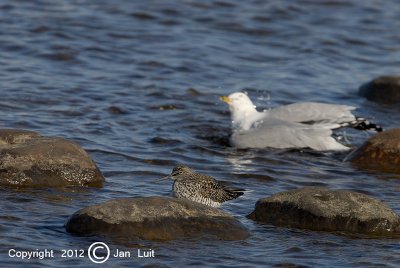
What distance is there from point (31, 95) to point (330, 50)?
17.6 feet

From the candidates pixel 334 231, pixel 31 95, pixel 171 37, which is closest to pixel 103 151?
pixel 31 95

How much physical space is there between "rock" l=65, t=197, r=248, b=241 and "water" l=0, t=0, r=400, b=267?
0.31 ft

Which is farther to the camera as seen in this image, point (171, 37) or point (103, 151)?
point (171, 37)

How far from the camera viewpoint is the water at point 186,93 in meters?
6.90

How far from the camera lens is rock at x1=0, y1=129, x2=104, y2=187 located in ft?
25.8

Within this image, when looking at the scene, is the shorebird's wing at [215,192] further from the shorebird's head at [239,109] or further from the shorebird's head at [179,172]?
the shorebird's head at [239,109]

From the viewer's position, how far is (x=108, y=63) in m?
13.4

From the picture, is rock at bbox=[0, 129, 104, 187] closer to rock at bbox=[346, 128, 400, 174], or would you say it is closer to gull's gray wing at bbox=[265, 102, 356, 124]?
rock at bbox=[346, 128, 400, 174]

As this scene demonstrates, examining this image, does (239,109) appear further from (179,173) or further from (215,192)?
(215,192)

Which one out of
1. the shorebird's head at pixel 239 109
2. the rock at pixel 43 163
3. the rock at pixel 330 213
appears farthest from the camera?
the shorebird's head at pixel 239 109

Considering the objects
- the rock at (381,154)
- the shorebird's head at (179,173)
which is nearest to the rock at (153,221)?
the shorebird's head at (179,173)

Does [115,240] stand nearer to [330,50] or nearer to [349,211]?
[349,211]

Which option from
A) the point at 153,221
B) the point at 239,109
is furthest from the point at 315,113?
the point at 153,221

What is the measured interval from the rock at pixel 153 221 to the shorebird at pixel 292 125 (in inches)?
138
